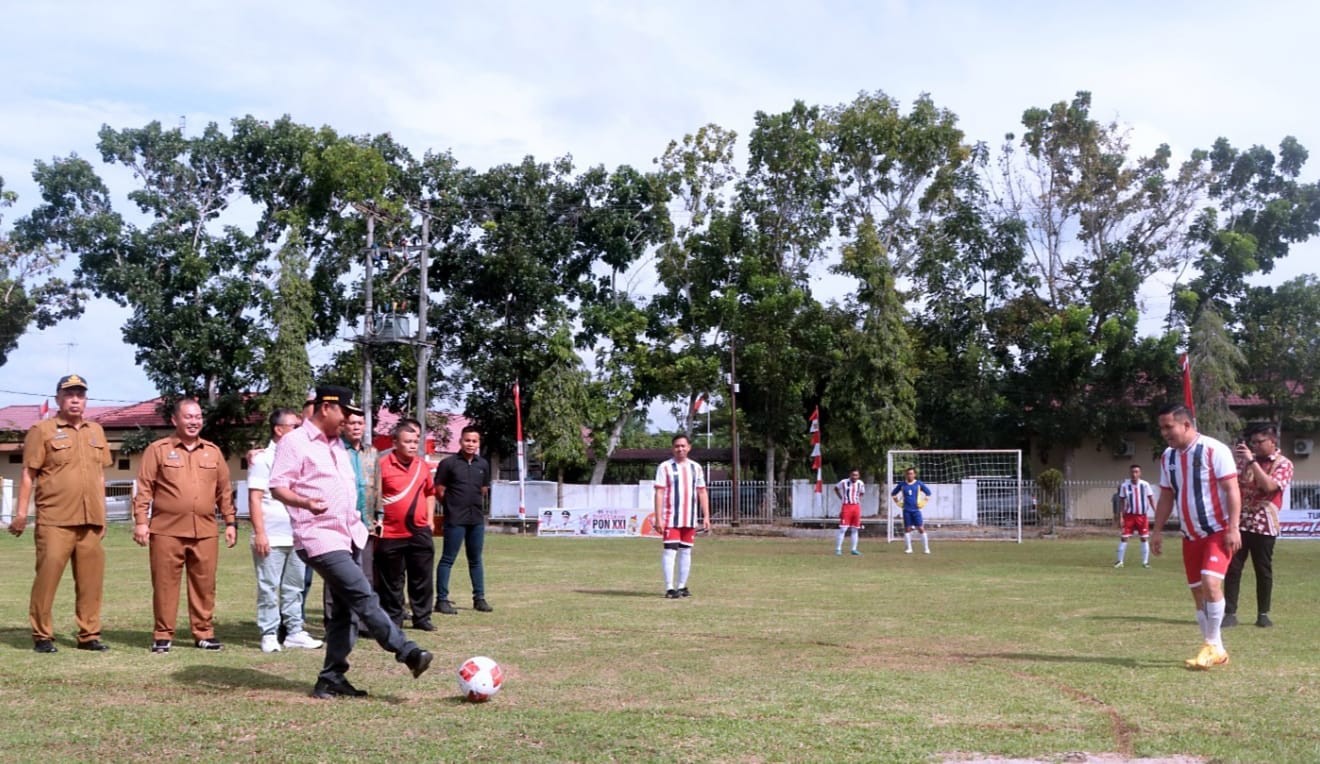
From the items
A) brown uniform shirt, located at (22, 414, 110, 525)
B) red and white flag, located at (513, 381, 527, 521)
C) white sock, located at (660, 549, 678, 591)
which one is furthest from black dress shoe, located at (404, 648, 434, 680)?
red and white flag, located at (513, 381, 527, 521)

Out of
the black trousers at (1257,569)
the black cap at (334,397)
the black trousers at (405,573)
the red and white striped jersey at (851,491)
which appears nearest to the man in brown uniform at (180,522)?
the black trousers at (405,573)

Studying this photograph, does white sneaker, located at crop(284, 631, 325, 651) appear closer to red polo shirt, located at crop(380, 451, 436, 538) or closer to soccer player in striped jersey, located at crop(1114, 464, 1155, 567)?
red polo shirt, located at crop(380, 451, 436, 538)

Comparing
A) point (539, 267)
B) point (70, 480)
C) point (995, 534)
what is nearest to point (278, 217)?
point (539, 267)

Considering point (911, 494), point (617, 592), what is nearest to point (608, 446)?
point (911, 494)

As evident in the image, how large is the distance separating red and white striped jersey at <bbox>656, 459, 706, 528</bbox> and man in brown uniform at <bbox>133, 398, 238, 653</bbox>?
18.6 ft

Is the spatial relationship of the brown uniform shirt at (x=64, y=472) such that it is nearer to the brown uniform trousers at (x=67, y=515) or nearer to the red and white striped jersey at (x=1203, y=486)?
the brown uniform trousers at (x=67, y=515)

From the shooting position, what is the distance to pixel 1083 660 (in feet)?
29.4

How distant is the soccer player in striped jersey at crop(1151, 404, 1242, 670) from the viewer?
8.67 metres

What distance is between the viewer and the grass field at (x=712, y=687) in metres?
5.98

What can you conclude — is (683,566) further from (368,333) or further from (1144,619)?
(368,333)

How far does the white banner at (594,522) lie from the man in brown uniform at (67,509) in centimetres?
2791

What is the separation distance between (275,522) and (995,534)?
96.8 feet

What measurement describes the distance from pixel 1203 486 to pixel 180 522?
7.65 metres

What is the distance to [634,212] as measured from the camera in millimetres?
47281
